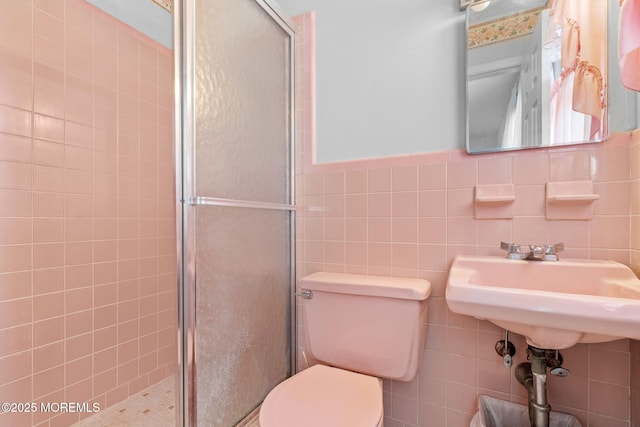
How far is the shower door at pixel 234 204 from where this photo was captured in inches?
35.5

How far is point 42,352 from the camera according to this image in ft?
4.24

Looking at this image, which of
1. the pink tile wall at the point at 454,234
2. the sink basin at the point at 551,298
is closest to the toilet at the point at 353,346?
the pink tile wall at the point at 454,234

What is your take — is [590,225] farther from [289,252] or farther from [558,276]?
[289,252]

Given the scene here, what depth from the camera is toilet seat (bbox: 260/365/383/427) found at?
832mm

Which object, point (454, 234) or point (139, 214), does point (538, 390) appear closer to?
point (454, 234)

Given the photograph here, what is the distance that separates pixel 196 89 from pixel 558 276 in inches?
50.8

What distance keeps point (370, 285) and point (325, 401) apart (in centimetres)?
40

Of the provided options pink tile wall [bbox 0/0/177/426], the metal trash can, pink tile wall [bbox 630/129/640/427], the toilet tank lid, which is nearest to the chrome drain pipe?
the metal trash can

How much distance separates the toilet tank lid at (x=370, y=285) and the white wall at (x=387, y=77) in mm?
530

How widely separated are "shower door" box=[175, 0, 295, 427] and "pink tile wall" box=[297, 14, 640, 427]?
4.8 inches

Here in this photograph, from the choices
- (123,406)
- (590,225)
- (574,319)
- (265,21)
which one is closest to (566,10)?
(590,225)

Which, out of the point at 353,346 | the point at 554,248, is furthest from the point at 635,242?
the point at 353,346

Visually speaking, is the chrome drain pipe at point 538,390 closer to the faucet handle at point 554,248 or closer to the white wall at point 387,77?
the faucet handle at point 554,248

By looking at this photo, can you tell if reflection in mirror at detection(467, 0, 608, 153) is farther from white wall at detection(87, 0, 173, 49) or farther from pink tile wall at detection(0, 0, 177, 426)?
white wall at detection(87, 0, 173, 49)
